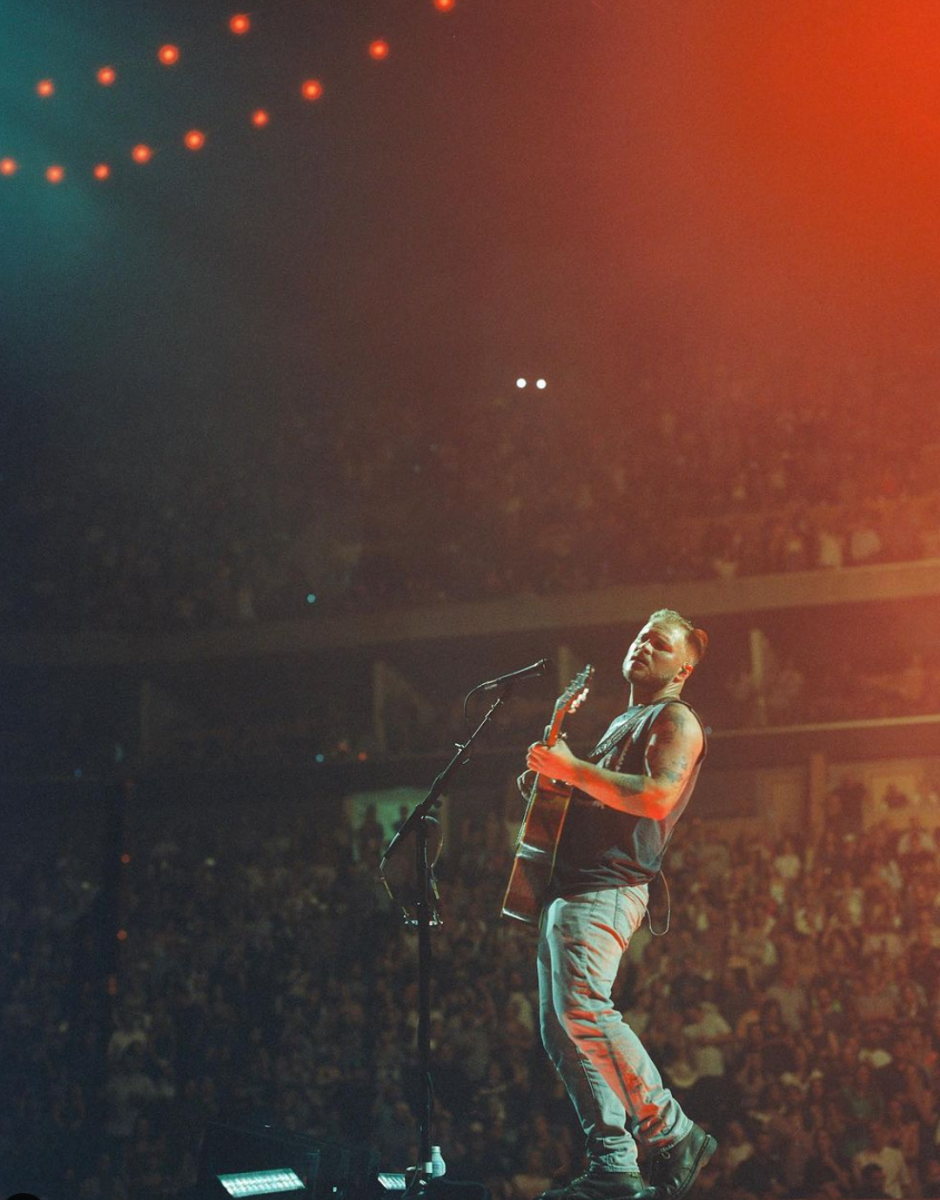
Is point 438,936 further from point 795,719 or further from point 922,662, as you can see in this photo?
point 922,662

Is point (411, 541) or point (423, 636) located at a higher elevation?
point (411, 541)

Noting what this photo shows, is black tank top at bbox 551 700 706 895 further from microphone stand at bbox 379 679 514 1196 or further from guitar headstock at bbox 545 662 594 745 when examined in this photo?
microphone stand at bbox 379 679 514 1196

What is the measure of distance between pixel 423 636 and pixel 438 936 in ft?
13.3

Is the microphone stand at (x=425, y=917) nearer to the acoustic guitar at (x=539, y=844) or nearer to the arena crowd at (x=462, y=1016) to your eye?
the acoustic guitar at (x=539, y=844)

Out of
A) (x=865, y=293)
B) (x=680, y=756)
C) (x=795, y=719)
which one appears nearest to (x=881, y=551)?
(x=795, y=719)

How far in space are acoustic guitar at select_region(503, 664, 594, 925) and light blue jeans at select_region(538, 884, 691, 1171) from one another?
0.08 m

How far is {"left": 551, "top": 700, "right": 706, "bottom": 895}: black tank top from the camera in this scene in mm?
3873

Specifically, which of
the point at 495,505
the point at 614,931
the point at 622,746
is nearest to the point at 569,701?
the point at 622,746

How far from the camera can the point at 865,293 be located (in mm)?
14984

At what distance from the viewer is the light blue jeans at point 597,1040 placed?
143 inches

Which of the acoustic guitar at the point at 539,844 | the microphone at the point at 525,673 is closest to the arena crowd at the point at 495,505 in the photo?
the microphone at the point at 525,673

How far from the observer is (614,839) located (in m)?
3.89

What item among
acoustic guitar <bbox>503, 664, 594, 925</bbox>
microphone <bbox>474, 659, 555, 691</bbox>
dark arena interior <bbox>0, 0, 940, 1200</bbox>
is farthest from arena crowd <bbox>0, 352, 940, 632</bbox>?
acoustic guitar <bbox>503, 664, 594, 925</bbox>

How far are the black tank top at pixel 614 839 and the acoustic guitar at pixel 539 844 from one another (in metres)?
0.03
